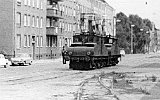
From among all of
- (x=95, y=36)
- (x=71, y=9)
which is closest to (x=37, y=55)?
(x=71, y=9)

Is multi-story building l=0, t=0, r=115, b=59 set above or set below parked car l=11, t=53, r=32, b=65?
above

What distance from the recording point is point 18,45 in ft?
221

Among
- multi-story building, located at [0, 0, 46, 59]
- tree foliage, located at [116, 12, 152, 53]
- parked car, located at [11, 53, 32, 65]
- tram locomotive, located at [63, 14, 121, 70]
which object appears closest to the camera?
tram locomotive, located at [63, 14, 121, 70]

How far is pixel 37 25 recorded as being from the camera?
75.9 meters

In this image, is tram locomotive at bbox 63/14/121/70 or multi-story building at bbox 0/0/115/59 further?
multi-story building at bbox 0/0/115/59

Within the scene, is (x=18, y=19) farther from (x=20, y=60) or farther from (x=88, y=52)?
(x=88, y=52)

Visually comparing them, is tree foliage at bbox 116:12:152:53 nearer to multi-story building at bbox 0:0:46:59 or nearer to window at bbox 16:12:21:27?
multi-story building at bbox 0:0:46:59

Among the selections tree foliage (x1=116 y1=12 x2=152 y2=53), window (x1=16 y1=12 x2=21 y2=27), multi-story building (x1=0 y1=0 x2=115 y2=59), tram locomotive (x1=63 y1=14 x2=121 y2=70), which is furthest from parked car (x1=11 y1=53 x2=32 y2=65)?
tree foliage (x1=116 y1=12 x2=152 y2=53)

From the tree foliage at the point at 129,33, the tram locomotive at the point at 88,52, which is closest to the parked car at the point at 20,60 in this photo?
the tram locomotive at the point at 88,52

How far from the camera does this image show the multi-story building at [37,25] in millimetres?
65750

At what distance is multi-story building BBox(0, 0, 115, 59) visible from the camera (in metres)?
65.8

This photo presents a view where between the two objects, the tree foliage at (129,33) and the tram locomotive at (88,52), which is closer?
the tram locomotive at (88,52)

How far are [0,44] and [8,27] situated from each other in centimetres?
264

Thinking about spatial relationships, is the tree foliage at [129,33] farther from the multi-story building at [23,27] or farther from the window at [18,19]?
the window at [18,19]
